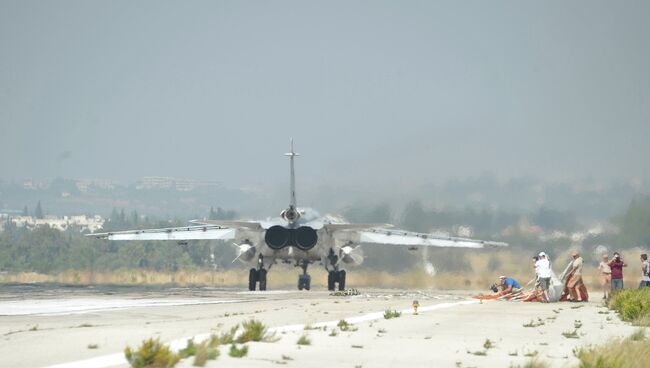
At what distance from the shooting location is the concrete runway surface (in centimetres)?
1561

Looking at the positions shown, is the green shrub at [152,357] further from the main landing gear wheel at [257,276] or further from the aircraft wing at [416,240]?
the aircraft wing at [416,240]

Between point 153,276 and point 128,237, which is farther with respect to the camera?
point 153,276

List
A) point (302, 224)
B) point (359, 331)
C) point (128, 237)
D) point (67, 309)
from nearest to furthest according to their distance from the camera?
point (359, 331), point (67, 309), point (302, 224), point (128, 237)

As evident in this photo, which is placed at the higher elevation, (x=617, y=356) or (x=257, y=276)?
(x=257, y=276)

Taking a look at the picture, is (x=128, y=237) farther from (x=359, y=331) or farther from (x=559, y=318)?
(x=359, y=331)

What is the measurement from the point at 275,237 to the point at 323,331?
88.0ft

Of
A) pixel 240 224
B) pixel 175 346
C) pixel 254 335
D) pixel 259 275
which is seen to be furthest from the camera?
pixel 259 275

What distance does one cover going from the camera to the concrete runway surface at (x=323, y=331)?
51.2ft

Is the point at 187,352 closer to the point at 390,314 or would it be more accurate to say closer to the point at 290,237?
the point at 390,314

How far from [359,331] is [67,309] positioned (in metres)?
11.2

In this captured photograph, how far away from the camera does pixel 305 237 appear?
4712cm

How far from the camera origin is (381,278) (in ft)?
186

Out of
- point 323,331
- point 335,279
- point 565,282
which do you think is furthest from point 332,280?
point 323,331

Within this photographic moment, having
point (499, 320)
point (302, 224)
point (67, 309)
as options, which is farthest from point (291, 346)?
point (302, 224)
